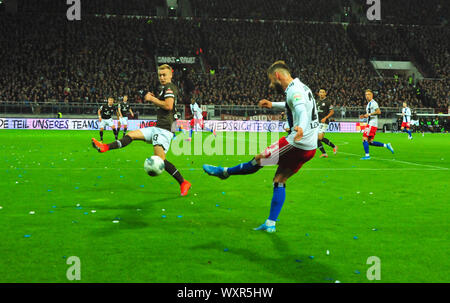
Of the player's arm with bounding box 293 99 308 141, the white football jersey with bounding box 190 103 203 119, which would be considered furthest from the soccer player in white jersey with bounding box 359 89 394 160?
the white football jersey with bounding box 190 103 203 119

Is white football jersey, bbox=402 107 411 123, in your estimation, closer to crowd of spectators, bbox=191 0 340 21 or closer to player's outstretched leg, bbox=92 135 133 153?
crowd of spectators, bbox=191 0 340 21

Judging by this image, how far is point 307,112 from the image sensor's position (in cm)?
643

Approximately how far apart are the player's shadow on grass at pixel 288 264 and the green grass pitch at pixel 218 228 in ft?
0.03

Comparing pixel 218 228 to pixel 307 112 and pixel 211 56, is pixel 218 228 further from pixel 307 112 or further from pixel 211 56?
pixel 211 56

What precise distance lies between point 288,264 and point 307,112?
2111mm

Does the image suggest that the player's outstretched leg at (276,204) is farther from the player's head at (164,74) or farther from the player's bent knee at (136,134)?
the player's bent knee at (136,134)

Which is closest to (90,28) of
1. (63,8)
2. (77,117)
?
(63,8)

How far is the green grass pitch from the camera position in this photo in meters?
4.91

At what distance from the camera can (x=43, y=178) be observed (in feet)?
38.2

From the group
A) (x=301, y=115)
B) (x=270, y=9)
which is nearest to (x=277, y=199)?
(x=301, y=115)

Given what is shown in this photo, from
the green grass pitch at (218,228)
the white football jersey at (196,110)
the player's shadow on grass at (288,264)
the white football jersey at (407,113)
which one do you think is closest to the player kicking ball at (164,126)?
the green grass pitch at (218,228)

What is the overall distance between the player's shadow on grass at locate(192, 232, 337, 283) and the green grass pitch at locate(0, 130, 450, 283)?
0.01 metres

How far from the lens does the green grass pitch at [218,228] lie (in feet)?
16.1
